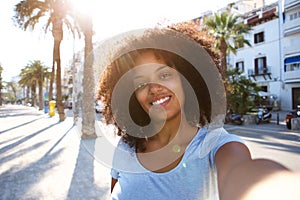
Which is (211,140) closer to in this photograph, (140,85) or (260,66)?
(140,85)

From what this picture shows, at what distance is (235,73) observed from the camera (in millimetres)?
16125

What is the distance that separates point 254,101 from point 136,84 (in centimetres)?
1677

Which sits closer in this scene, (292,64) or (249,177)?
(249,177)

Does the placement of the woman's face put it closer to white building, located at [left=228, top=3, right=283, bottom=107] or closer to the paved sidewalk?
the paved sidewalk

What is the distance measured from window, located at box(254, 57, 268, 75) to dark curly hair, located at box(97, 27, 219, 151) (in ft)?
95.3

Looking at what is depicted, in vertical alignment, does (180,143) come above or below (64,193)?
above

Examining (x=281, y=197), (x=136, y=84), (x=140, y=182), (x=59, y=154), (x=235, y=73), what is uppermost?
(x=235, y=73)

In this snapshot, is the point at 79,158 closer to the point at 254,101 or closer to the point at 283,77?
the point at 254,101

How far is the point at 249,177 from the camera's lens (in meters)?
0.74

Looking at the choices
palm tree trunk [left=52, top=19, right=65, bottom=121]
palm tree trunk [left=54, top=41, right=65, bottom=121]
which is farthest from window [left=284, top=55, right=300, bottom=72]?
palm tree trunk [left=54, top=41, right=65, bottom=121]

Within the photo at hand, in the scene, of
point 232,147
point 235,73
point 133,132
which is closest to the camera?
point 232,147

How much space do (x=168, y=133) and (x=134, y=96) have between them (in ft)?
Result: 1.07

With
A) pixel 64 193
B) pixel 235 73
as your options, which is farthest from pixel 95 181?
pixel 235 73

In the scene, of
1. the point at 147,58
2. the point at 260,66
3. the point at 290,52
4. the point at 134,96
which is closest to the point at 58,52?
the point at 134,96
